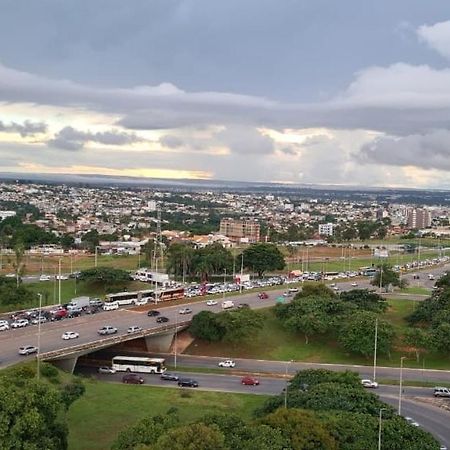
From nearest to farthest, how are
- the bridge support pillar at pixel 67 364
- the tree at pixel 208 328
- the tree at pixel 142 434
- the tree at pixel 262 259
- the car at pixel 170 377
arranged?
the tree at pixel 142 434 → the bridge support pillar at pixel 67 364 → the car at pixel 170 377 → the tree at pixel 208 328 → the tree at pixel 262 259

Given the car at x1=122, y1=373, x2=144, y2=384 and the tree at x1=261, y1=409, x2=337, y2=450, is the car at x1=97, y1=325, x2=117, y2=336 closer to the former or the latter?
the car at x1=122, y1=373, x2=144, y2=384

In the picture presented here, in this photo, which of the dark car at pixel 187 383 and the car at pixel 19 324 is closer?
the dark car at pixel 187 383

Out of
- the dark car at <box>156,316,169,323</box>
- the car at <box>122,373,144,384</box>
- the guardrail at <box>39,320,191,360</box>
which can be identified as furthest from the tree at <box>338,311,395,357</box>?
the car at <box>122,373,144,384</box>

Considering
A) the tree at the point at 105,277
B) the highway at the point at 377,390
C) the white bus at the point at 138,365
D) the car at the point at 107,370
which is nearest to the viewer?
the highway at the point at 377,390

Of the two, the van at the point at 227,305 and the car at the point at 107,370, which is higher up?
the van at the point at 227,305


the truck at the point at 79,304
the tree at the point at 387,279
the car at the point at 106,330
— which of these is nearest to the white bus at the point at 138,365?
the car at the point at 106,330

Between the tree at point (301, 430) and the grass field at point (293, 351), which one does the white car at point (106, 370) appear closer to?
the grass field at point (293, 351)
